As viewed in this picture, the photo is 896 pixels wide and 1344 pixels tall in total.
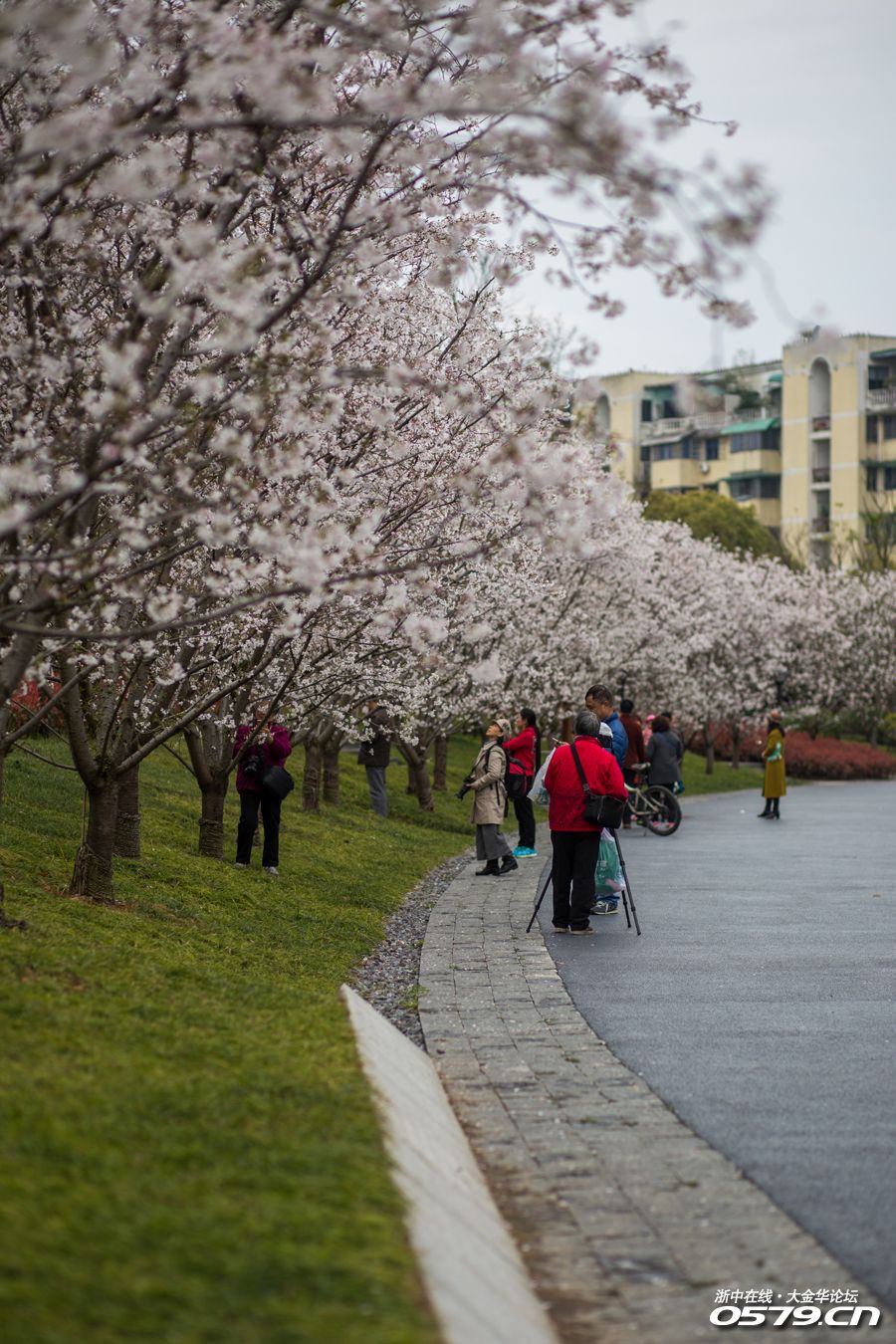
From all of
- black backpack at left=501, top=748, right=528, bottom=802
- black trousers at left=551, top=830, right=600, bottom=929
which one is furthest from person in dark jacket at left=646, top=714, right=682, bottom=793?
black trousers at left=551, top=830, right=600, bottom=929

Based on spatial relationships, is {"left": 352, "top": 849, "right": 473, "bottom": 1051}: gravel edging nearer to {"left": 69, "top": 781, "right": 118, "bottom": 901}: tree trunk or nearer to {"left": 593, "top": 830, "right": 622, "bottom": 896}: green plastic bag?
{"left": 593, "top": 830, "right": 622, "bottom": 896}: green plastic bag

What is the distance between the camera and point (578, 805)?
13828 mm

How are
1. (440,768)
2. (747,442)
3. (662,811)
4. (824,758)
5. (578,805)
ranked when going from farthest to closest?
(747,442)
(824,758)
(440,768)
(662,811)
(578,805)

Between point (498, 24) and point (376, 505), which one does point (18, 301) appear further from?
point (498, 24)

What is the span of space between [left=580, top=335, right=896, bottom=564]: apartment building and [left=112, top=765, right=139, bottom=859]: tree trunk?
75.2m

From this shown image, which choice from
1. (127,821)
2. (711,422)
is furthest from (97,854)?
(711,422)

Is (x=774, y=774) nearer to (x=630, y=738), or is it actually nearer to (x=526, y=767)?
(x=630, y=738)

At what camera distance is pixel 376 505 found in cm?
1216

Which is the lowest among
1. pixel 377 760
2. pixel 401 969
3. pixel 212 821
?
pixel 401 969

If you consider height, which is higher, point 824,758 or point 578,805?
point 578,805

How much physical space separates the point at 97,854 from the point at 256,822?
462 cm

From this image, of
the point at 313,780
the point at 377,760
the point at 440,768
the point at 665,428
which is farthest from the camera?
the point at 665,428

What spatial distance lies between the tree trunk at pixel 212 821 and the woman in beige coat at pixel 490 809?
3.91m

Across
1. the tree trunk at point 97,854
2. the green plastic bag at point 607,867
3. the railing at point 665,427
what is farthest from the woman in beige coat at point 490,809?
the railing at point 665,427
